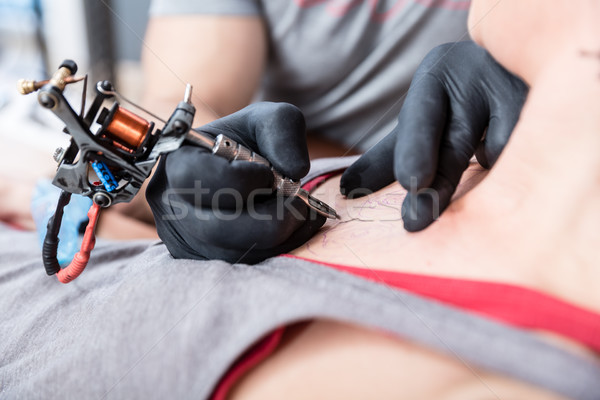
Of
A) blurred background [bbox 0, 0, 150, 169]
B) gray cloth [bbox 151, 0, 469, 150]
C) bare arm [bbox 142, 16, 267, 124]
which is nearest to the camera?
gray cloth [bbox 151, 0, 469, 150]

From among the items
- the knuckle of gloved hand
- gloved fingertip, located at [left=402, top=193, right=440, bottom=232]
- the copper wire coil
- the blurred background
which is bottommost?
the blurred background

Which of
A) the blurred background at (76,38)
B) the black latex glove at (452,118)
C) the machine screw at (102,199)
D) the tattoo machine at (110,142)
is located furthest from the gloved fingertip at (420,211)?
the blurred background at (76,38)

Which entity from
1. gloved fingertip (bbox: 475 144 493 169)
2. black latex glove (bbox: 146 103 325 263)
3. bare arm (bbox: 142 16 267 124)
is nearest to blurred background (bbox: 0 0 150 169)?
bare arm (bbox: 142 16 267 124)

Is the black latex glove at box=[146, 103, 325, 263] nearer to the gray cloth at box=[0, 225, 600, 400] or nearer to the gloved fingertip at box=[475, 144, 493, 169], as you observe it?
the gray cloth at box=[0, 225, 600, 400]

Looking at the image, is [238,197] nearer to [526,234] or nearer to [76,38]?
[526,234]

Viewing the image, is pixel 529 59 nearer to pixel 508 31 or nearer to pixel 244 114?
pixel 508 31

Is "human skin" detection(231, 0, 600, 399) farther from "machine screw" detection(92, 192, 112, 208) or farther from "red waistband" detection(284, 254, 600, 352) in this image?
"machine screw" detection(92, 192, 112, 208)

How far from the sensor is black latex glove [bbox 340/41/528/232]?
39 centimetres

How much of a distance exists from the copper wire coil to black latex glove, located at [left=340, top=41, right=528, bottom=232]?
8.1 inches

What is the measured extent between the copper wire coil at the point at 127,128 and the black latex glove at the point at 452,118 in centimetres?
21

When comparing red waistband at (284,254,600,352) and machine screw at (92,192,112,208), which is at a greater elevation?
machine screw at (92,192,112,208)

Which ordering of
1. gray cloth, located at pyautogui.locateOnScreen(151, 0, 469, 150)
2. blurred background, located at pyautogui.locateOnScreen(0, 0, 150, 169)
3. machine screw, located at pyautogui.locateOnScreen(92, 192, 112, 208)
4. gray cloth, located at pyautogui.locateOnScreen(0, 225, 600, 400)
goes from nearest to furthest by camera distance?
gray cloth, located at pyautogui.locateOnScreen(0, 225, 600, 400)
machine screw, located at pyautogui.locateOnScreen(92, 192, 112, 208)
gray cloth, located at pyautogui.locateOnScreen(151, 0, 469, 150)
blurred background, located at pyautogui.locateOnScreen(0, 0, 150, 169)

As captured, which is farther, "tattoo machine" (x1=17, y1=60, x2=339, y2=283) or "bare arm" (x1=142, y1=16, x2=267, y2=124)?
"bare arm" (x1=142, y1=16, x2=267, y2=124)

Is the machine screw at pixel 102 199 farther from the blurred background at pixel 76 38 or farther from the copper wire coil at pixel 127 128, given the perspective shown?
the blurred background at pixel 76 38
